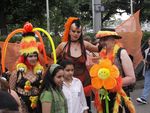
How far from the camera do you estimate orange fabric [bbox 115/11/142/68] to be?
5.37 meters

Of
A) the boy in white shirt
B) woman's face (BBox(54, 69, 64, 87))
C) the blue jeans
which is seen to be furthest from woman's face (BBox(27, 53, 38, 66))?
the blue jeans

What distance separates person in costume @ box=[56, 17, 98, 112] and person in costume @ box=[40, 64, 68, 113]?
32.0 inches

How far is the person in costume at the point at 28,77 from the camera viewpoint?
182 inches

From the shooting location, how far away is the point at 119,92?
4.59 metres

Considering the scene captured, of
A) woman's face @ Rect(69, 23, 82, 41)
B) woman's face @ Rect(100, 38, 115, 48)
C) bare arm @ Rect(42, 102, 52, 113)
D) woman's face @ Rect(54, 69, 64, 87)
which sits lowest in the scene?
bare arm @ Rect(42, 102, 52, 113)

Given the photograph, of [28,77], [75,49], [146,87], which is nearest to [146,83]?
[146,87]

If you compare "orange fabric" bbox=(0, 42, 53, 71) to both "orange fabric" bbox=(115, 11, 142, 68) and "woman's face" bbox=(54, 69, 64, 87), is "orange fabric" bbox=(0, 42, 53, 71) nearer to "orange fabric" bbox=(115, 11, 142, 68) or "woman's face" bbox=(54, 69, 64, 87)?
"orange fabric" bbox=(115, 11, 142, 68)

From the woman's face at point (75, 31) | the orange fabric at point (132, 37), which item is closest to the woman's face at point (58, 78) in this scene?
the woman's face at point (75, 31)

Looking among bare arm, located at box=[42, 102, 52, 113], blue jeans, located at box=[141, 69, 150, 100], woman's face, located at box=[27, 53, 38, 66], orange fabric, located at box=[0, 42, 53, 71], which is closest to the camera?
bare arm, located at box=[42, 102, 52, 113]

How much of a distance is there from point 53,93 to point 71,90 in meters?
0.40

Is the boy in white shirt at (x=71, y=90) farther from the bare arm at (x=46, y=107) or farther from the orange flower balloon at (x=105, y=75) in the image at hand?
the bare arm at (x=46, y=107)

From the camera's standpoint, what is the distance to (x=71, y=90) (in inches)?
182

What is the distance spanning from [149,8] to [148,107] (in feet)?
82.7

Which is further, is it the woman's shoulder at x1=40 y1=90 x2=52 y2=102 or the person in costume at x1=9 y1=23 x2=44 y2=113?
the person in costume at x1=9 y1=23 x2=44 y2=113
